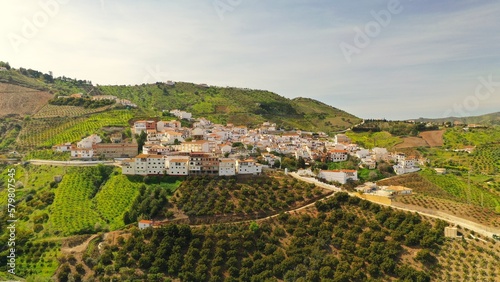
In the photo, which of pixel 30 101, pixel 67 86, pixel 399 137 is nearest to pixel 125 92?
pixel 67 86

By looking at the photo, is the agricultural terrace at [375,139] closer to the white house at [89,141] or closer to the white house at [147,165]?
the white house at [147,165]

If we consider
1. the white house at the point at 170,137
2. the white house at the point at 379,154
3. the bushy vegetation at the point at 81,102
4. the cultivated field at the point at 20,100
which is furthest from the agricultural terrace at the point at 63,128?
the white house at the point at 379,154

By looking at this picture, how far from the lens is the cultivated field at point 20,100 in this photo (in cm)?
8301

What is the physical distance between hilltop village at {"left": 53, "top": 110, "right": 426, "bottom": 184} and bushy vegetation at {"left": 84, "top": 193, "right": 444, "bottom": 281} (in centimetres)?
1037

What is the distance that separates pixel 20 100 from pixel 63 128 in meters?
29.9

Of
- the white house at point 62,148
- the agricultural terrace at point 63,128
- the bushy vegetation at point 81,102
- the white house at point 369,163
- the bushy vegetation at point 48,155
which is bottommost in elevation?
the white house at point 369,163

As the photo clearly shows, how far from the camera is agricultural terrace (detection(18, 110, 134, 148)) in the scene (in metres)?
61.2

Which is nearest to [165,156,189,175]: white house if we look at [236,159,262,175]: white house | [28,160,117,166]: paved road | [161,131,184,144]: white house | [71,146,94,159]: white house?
[236,159,262,175]: white house

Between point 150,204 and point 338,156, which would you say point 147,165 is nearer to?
point 150,204

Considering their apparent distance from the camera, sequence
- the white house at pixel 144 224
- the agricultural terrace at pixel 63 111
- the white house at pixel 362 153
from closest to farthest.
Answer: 1. the white house at pixel 144 224
2. the white house at pixel 362 153
3. the agricultural terrace at pixel 63 111

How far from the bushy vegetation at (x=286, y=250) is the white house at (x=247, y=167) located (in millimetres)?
9621

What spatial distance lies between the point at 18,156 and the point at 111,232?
2924cm

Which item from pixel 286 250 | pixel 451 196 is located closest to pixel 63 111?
pixel 286 250

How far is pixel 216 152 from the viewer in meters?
53.1
